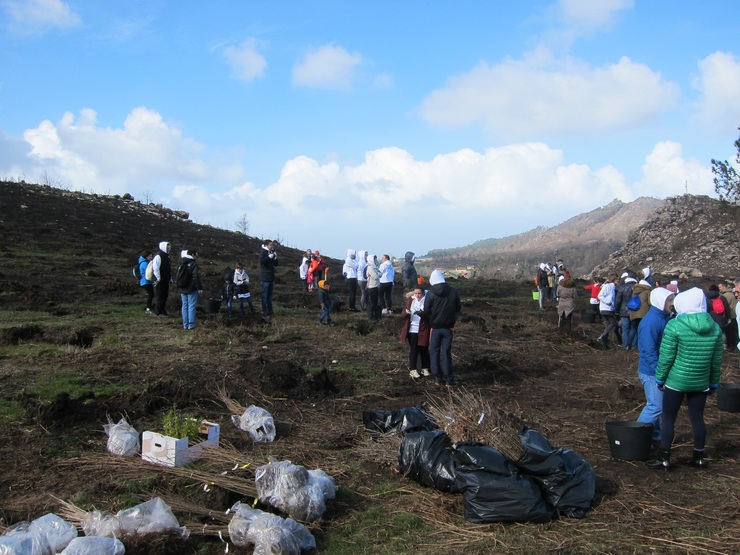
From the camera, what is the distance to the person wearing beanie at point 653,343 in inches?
259

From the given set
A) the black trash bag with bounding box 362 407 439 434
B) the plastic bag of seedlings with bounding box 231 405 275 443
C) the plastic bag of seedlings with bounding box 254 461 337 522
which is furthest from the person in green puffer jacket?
the plastic bag of seedlings with bounding box 231 405 275 443

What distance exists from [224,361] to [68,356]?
96.8 inches

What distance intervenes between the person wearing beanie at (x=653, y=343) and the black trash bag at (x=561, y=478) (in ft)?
6.44

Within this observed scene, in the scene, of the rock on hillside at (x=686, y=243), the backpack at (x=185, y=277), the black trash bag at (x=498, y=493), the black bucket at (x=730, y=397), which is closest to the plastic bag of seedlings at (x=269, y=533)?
the black trash bag at (x=498, y=493)

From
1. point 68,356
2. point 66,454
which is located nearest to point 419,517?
point 66,454

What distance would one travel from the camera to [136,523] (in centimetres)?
429

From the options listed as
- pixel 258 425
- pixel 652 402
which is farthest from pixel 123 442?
pixel 652 402

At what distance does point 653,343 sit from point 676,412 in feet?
2.66

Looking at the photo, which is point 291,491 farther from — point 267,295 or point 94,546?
point 267,295

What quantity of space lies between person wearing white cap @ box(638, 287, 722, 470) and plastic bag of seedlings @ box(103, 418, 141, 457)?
4886 millimetres

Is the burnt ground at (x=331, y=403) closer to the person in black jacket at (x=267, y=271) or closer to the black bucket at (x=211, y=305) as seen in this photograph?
the person in black jacket at (x=267, y=271)

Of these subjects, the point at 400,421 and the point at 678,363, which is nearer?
the point at 678,363

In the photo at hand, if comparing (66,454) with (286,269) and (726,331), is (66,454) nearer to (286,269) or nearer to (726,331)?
(726,331)

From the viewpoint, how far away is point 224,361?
10.2m
